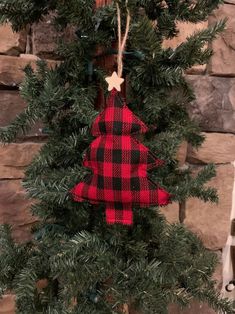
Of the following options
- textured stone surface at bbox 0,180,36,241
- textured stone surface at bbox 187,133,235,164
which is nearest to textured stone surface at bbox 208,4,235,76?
textured stone surface at bbox 187,133,235,164

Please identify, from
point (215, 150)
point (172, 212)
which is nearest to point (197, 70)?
point (215, 150)

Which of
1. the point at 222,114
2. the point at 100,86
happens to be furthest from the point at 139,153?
the point at 222,114

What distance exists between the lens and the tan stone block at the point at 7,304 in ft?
2.87

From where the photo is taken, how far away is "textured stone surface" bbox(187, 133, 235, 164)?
3.10 feet

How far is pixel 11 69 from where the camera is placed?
2.66ft

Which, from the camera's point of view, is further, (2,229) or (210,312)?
(210,312)

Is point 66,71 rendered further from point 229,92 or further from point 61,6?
point 229,92

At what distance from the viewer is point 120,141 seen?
0.53 m

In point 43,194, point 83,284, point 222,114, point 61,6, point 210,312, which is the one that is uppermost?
point 61,6

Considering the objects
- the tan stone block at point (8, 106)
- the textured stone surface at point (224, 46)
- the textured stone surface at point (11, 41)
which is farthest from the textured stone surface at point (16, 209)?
the textured stone surface at point (224, 46)

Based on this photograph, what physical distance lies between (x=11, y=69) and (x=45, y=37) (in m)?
0.11

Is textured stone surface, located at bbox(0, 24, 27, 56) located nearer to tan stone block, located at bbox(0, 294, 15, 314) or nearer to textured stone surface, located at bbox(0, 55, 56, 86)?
textured stone surface, located at bbox(0, 55, 56, 86)

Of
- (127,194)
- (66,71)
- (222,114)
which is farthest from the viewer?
(222,114)

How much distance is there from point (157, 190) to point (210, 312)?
633mm
